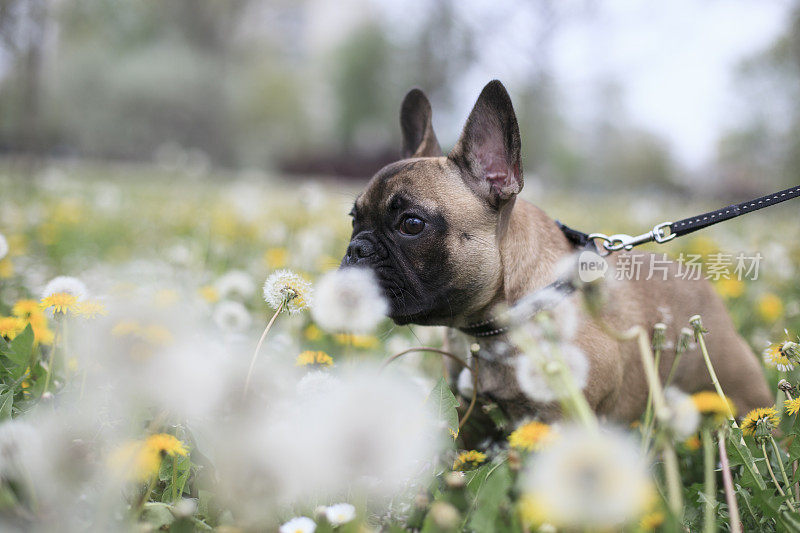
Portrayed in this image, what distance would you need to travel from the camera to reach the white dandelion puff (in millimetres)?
1465

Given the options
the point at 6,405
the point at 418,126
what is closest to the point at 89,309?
the point at 6,405

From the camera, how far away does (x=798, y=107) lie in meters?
12.7

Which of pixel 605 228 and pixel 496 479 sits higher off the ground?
pixel 605 228

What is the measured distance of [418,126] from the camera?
277 cm

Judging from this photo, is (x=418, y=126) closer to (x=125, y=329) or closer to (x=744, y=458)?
(x=125, y=329)

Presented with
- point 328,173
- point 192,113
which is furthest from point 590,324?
point 192,113

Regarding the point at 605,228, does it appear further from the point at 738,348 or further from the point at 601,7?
the point at 601,7

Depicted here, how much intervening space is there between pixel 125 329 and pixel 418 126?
64.1 inches

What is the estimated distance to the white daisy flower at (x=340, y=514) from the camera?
47.6 inches

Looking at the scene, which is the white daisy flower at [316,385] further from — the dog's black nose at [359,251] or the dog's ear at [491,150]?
the dog's ear at [491,150]

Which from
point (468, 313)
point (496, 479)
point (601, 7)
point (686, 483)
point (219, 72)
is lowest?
point (686, 483)

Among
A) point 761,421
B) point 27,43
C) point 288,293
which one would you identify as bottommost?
point 761,421

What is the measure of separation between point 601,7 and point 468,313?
1581cm

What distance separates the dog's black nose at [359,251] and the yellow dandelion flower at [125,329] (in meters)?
0.73
